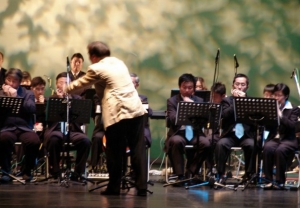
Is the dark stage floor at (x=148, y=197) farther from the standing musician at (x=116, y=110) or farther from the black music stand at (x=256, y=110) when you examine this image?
the black music stand at (x=256, y=110)

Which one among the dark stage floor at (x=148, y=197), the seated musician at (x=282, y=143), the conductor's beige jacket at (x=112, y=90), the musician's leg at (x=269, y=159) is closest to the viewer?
the dark stage floor at (x=148, y=197)

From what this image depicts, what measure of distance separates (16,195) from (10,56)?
5.33 meters

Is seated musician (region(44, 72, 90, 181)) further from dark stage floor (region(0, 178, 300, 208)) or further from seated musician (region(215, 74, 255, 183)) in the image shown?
seated musician (region(215, 74, 255, 183))

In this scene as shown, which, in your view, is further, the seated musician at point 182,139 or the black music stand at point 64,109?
the seated musician at point 182,139

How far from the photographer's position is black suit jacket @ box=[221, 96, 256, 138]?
32.2ft

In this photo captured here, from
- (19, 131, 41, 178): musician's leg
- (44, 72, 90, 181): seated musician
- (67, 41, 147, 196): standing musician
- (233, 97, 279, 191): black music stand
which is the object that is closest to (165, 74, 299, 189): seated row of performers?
(233, 97, 279, 191): black music stand

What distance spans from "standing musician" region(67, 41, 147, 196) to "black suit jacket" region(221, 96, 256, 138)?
2.09 metres

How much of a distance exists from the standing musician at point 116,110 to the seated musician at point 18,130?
79.9 inches

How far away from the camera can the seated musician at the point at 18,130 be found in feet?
31.9

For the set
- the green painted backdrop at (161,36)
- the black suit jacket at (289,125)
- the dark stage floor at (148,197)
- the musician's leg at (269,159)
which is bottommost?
the dark stage floor at (148,197)

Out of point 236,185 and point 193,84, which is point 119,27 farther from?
point 236,185

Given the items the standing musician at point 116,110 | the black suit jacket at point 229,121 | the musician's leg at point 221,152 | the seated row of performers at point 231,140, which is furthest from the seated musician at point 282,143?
the standing musician at point 116,110

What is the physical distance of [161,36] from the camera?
1303 centimetres

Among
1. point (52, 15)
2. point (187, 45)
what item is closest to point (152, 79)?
point (187, 45)
